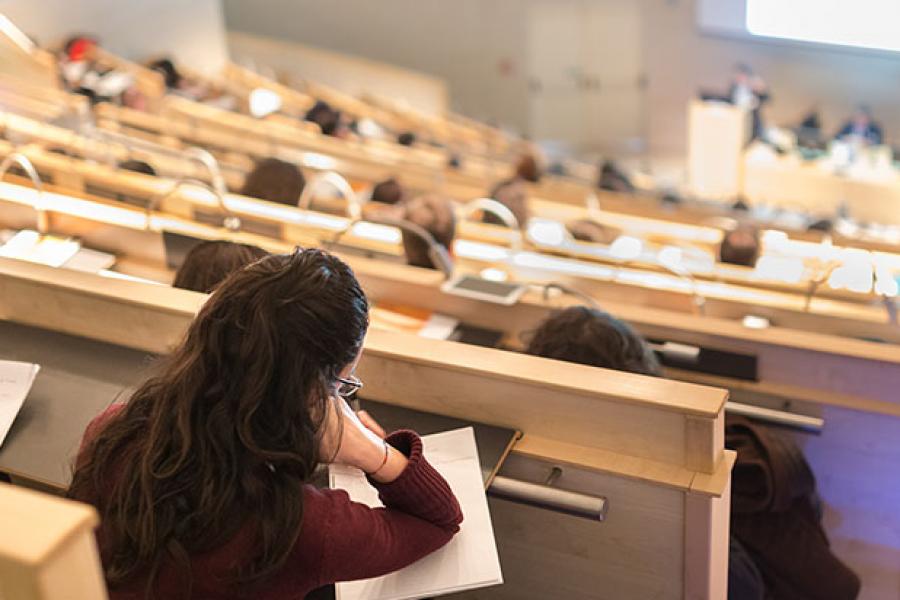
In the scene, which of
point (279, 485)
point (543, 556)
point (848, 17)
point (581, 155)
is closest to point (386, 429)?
point (543, 556)

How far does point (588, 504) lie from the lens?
7.29 feet

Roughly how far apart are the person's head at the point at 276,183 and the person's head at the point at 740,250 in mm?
1992

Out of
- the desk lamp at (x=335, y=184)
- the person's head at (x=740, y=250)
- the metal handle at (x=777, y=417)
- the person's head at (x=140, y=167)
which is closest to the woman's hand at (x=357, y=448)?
the metal handle at (x=777, y=417)

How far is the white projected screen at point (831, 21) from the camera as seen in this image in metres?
10.6

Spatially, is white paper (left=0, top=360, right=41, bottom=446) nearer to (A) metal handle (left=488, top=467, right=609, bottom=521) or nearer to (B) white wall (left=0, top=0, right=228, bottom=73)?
(A) metal handle (left=488, top=467, right=609, bottom=521)

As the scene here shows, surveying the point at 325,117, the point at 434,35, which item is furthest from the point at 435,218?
the point at 434,35

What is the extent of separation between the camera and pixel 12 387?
8.50 ft

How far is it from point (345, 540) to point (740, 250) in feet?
12.7

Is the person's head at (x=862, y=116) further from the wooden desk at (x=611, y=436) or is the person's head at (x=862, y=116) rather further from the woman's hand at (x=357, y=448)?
the woman's hand at (x=357, y=448)

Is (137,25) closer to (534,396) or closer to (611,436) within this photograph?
(534,396)

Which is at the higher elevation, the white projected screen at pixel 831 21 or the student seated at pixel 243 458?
the student seated at pixel 243 458

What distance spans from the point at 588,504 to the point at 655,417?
0.23m

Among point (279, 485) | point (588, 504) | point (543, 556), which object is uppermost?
point (279, 485)

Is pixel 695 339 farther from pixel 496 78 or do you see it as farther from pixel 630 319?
pixel 496 78
